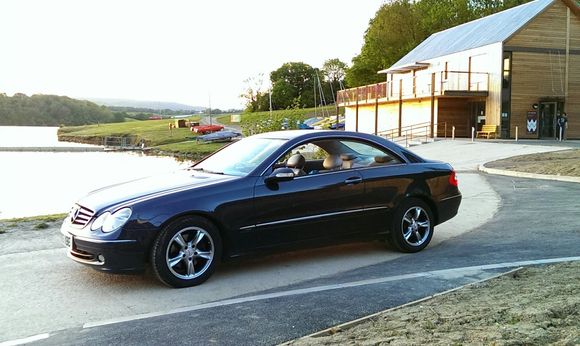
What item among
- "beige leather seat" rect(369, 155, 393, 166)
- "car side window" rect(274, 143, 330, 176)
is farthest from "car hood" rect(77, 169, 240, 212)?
"beige leather seat" rect(369, 155, 393, 166)

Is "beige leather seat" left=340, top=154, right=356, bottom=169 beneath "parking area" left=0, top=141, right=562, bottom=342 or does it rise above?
above

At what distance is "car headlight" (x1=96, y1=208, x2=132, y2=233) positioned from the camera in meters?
5.22

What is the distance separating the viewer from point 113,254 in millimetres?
5168

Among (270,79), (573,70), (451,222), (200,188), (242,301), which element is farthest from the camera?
(270,79)

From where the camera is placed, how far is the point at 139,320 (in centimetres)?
450

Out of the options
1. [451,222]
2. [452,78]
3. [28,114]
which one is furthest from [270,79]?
[451,222]

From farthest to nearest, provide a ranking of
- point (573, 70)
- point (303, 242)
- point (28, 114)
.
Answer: point (28, 114), point (573, 70), point (303, 242)

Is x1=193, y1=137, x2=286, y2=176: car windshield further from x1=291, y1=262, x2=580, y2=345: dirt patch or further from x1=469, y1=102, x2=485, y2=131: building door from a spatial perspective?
x1=469, y1=102, x2=485, y2=131: building door

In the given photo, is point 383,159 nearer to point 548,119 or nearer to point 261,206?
point 261,206

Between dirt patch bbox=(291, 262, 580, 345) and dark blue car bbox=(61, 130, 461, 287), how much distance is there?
1878 millimetres

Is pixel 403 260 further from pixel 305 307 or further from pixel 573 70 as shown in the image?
pixel 573 70

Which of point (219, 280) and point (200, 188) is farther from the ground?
point (200, 188)

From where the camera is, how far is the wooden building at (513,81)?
34906 millimetres

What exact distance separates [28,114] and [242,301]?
160 m
